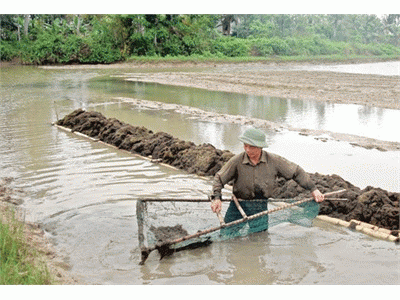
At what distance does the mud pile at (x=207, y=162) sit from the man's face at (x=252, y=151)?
196 centimetres

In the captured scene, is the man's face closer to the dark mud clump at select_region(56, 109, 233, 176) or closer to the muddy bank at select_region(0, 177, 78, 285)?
the muddy bank at select_region(0, 177, 78, 285)

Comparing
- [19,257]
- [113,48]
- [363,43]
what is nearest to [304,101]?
[19,257]

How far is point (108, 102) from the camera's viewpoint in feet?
60.0

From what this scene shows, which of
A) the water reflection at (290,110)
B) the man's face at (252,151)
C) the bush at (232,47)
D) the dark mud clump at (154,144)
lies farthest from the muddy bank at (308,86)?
the man's face at (252,151)

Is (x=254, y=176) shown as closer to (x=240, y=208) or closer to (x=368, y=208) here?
(x=240, y=208)

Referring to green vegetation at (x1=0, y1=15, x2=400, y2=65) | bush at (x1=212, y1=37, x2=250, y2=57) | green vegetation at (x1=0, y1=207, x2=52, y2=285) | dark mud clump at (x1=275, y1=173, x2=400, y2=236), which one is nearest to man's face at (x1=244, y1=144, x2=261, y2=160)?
dark mud clump at (x1=275, y1=173, x2=400, y2=236)

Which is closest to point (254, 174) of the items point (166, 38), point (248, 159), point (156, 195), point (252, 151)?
point (248, 159)

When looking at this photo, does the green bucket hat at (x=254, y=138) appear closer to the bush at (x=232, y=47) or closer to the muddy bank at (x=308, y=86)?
the muddy bank at (x=308, y=86)

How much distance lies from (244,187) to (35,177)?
14.6 ft

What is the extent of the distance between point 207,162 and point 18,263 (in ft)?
15.3

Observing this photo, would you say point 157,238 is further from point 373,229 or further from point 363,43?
point 363,43

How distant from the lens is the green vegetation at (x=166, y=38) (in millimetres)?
36281

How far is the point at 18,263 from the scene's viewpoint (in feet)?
14.0

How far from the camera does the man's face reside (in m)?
4.91
